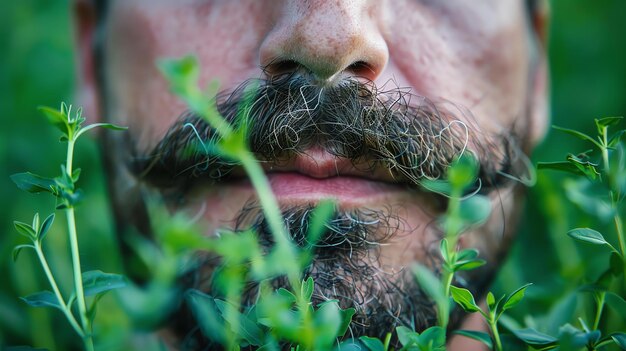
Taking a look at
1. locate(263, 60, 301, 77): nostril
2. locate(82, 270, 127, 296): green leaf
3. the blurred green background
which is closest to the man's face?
locate(263, 60, 301, 77): nostril

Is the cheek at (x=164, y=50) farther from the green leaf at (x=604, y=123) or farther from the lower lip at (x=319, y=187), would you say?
the green leaf at (x=604, y=123)

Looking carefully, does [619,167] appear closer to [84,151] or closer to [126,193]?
[126,193]

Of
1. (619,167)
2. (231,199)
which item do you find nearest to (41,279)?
(231,199)

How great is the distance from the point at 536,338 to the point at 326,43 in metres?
0.45

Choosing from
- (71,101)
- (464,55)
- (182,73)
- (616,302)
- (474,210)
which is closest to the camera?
(182,73)

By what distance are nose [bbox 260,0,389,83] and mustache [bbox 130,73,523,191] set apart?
2 cm

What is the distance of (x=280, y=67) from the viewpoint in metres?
1.08

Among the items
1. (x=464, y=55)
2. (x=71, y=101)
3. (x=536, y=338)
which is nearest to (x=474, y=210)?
(x=536, y=338)

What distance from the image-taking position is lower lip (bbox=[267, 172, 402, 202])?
3.61ft

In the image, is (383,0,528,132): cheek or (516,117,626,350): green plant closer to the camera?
(516,117,626,350): green plant

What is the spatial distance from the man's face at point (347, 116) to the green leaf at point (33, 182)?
303 millimetres

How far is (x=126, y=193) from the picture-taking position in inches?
55.3

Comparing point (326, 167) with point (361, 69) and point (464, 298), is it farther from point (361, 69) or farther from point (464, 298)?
point (464, 298)

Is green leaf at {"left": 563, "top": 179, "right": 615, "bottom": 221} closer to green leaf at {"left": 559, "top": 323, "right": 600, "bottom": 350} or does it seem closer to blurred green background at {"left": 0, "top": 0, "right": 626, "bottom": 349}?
green leaf at {"left": 559, "top": 323, "right": 600, "bottom": 350}
